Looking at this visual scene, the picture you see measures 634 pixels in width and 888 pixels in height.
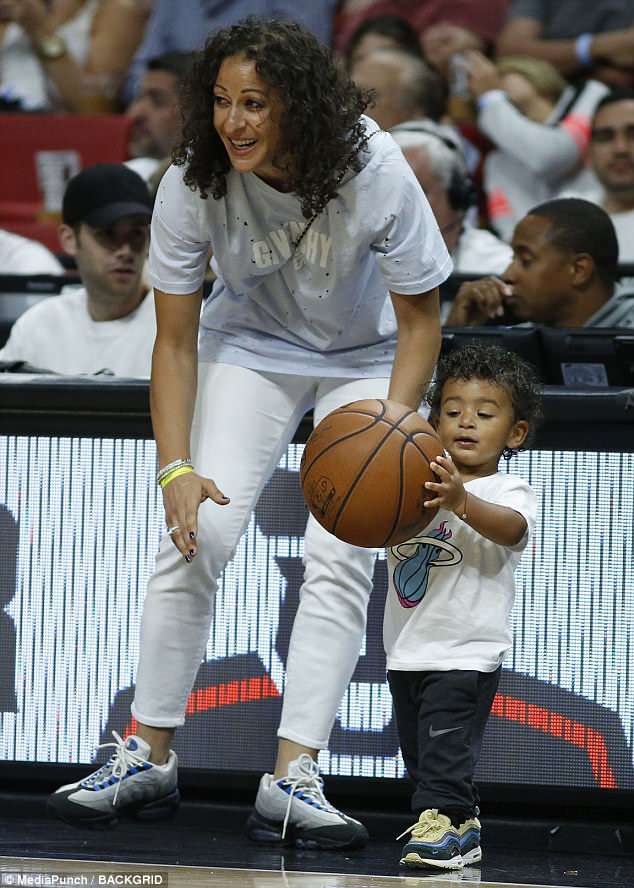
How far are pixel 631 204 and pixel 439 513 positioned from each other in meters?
3.44

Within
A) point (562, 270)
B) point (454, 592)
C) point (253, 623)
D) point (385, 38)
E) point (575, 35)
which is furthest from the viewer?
point (575, 35)

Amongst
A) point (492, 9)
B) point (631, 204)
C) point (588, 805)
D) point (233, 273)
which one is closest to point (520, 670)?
point (588, 805)

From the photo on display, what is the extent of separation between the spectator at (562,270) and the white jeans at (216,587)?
1538 mm

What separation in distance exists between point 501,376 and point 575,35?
15.1ft

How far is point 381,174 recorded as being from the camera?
2.89m

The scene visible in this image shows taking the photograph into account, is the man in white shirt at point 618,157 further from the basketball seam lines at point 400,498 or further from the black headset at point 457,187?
the basketball seam lines at point 400,498

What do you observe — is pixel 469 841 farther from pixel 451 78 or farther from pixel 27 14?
pixel 27 14

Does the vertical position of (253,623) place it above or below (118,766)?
above

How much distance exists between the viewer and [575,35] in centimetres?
696

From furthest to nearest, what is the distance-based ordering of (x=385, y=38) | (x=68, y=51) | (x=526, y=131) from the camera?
(x=68, y=51) < (x=385, y=38) < (x=526, y=131)

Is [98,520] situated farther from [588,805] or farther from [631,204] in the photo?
[631,204]

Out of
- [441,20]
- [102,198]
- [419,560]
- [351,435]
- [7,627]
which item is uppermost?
[441,20]

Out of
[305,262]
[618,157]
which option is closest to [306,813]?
[305,262]

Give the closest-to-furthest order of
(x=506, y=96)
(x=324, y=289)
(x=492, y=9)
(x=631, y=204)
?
(x=324, y=289)
(x=631, y=204)
(x=506, y=96)
(x=492, y=9)
